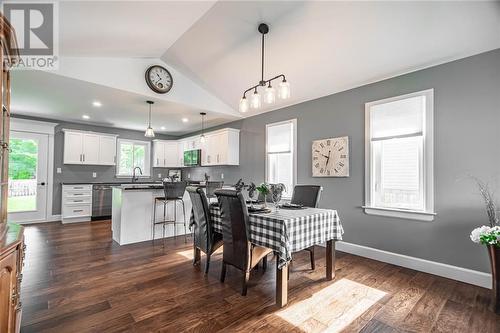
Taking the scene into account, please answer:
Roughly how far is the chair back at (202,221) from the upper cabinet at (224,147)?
2.59 meters

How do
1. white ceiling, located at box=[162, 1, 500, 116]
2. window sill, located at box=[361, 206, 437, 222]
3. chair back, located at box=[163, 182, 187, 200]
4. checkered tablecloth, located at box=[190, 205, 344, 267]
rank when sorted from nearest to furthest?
checkered tablecloth, located at box=[190, 205, 344, 267] → white ceiling, located at box=[162, 1, 500, 116] → window sill, located at box=[361, 206, 437, 222] → chair back, located at box=[163, 182, 187, 200]

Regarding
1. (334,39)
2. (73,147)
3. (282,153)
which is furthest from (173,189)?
(73,147)

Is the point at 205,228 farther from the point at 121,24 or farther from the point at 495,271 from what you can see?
the point at 495,271

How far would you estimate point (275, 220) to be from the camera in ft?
6.73

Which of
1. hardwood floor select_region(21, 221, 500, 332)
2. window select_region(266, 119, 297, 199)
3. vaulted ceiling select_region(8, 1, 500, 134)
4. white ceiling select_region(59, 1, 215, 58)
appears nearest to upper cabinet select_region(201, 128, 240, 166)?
window select_region(266, 119, 297, 199)

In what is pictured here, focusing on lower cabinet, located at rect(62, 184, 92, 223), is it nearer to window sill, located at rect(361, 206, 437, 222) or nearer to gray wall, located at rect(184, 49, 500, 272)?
gray wall, located at rect(184, 49, 500, 272)

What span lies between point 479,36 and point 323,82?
5.76ft

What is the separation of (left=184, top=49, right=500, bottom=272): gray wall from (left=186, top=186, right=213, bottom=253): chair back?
2.16m

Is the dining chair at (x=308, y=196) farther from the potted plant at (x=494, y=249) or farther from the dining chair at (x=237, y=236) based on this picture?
the potted plant at (x=494, y=249)

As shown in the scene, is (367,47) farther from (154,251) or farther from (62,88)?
(62,88)

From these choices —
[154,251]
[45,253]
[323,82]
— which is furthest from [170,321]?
[323,82]

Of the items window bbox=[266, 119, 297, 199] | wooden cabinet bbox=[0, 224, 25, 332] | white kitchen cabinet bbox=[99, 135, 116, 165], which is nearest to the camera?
wooden cabinet bbox=[0, 224, 25, 332]

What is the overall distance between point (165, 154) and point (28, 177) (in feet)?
10.4

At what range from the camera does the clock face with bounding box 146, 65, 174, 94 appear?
388 cm
